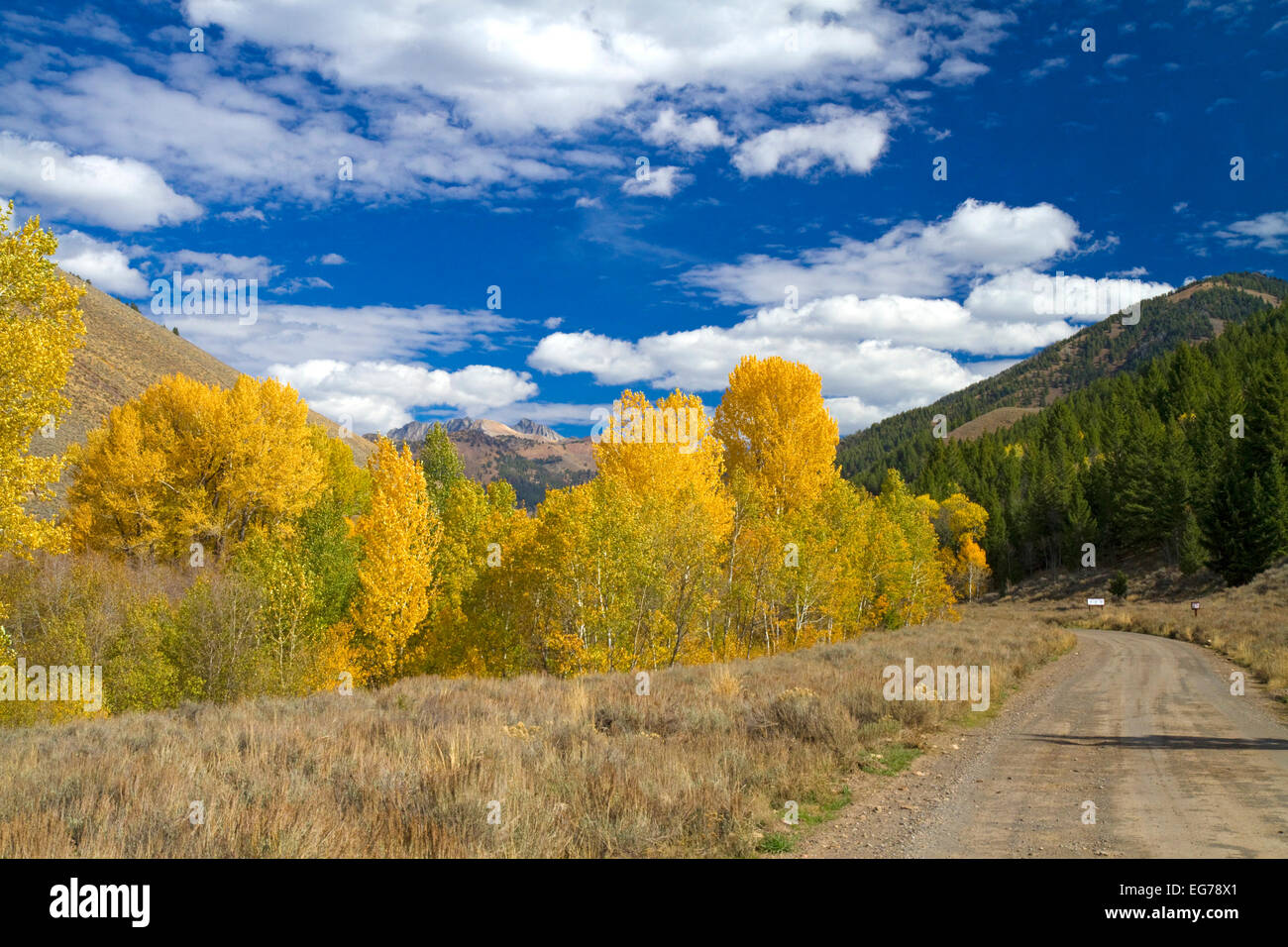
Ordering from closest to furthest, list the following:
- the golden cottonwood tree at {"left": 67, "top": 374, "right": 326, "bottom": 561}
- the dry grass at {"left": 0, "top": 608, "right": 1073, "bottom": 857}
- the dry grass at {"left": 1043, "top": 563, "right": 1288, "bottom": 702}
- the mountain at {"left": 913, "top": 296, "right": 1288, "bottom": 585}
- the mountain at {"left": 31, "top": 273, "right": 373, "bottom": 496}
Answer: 1. the dry grass at {"left": 0, "top": 608, "right": 1073, "bottom": 857}
2. the dry grass at {"left": 1043, "top": 563, "right": 1288, "bottom": 702}
3. the golden cottonwood tree at {"left": 67, "top": 374, "right": 326, "bottom": 561}
4. the mountain at {"left": 913, "top": 296, "right": 1288, "bottom": 585}
5. the mountain at {"left": 31, "top": 273, "right": 373, "bottom": 496}

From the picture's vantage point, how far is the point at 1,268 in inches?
609

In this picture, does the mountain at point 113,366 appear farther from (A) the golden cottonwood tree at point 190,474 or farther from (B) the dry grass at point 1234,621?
(B) the dry grass at point 1234,621

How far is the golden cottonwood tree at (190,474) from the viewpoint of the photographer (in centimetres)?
3300

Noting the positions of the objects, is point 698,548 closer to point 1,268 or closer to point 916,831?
point 916,831

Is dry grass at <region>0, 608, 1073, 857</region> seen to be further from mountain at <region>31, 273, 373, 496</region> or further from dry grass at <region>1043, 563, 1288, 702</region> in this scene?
mountain at <region>31, 273, 373, 496</region>

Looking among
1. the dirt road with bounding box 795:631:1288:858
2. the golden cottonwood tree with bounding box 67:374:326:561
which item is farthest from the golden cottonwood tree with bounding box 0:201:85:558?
the golden cottonwood tree with bounding box 67:374:326:561

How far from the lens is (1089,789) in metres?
9.55

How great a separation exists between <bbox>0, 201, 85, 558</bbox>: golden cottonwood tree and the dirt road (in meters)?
18.4

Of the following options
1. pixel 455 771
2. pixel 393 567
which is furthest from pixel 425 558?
pixel 455 771

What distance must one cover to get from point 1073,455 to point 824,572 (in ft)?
323

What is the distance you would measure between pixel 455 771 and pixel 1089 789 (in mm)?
8955

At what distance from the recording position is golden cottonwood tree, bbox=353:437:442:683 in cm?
2909

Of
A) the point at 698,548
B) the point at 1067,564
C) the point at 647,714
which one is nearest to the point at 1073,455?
the point at 1067,564

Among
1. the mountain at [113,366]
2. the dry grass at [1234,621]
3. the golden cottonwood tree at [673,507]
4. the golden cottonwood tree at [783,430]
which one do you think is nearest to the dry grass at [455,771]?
the golden cottonwood tree at [673,507]
